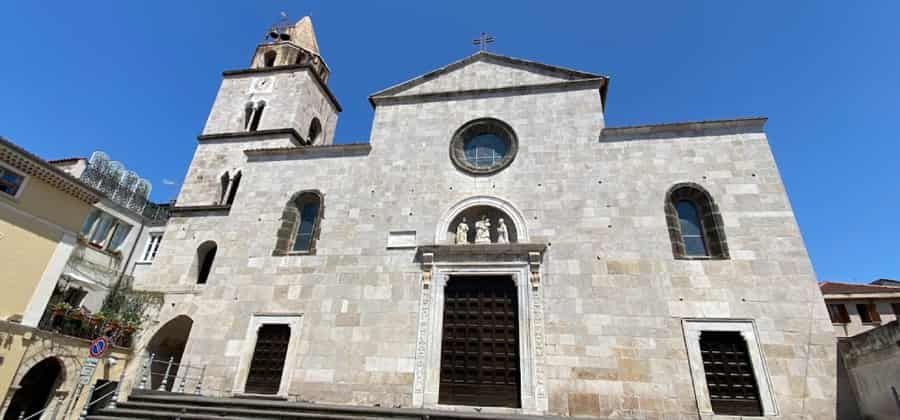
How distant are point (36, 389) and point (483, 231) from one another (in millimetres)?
15663

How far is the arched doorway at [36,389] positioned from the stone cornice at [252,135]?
30.9 feet

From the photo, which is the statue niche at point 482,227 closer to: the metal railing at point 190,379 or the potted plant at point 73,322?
the metal railing at point 190,379

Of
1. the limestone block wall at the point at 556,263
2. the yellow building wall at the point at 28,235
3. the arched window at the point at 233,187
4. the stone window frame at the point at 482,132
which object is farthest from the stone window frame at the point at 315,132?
the stone window frame at the point at 482,132

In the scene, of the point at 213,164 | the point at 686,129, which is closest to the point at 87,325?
the point at 213,164

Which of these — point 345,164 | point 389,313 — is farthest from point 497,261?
point 345,164

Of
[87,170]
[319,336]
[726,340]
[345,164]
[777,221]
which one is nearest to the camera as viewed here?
[726,340]

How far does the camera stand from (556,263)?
11.1 metres

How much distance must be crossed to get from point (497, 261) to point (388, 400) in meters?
4.43

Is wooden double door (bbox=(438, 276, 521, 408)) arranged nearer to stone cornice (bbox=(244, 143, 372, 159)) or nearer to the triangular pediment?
stone cornice (bbox=(244, 143, 372, 159))

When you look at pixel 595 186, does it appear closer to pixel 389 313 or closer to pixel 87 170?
pixel 389 313

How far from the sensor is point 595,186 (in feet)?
39.4

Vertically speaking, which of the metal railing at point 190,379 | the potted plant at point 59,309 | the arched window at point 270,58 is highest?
the arched window at point 270,58

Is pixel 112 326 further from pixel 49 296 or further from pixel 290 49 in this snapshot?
pixel 290 49

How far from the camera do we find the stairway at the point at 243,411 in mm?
9352
